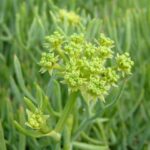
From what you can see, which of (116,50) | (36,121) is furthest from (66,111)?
(116,50)

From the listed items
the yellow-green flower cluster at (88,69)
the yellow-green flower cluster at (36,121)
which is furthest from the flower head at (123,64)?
the yellow-green flower cluster at (36,121)

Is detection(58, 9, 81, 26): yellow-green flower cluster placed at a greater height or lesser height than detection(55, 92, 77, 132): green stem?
greater

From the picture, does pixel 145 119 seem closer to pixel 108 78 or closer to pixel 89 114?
pixel 89 114

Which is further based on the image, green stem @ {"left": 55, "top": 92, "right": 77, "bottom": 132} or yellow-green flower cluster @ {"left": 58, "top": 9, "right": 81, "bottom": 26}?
yellow-green flower cluster @ {"left": 58, "top": 9, "right": 81, "bottom": 26}

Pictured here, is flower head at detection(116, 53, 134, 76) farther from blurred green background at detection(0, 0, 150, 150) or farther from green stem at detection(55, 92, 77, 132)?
blurred green background at detection(0, 0, 150, 150)

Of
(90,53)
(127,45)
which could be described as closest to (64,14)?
(127,45)

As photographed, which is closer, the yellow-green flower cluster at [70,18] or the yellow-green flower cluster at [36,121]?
the yellow-green flower cluster at [36,121]

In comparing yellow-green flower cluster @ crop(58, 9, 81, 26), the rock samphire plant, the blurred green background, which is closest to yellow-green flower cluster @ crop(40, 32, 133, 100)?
the rock samphire plant

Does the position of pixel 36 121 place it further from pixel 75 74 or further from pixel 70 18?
pixel 70 18

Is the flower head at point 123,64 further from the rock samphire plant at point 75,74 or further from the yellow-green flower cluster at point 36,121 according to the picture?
the yellow-green flower cluster at point 36,121
